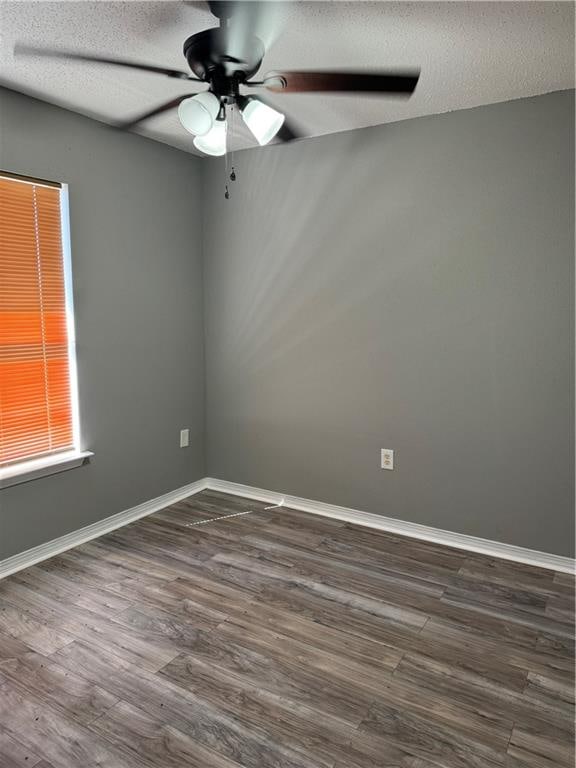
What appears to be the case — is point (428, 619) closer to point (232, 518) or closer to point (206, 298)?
point (232, 518)

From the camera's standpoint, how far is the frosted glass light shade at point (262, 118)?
1.70 metres

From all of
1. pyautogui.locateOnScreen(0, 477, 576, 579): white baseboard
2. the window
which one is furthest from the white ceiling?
pyautogui.locateOnScreen(0, 477, 576, 579): white baseboard

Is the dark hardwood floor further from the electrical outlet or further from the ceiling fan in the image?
the ceiling fan

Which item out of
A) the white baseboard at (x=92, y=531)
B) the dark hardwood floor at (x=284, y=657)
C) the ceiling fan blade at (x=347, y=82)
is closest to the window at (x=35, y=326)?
the white baseboard at (x=92, y=531)

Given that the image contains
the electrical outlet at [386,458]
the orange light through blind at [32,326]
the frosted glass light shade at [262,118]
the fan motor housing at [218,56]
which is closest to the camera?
the fan motor housing at [218,56]

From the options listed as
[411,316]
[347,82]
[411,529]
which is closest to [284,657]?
[411,529]

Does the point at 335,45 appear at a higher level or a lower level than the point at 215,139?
higher

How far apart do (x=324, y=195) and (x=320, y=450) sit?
1.55 metres

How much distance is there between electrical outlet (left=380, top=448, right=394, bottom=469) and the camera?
9.75 ft

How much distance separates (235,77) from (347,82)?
0.36 meters

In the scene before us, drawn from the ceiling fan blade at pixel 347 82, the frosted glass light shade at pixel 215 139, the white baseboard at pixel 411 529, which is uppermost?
the ceiling fan blade at pixel 347 82

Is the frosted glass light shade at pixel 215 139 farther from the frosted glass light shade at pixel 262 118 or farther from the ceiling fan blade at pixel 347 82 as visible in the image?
the ceiling fan blade at pixel 347 82

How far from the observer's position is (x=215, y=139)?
1777mm

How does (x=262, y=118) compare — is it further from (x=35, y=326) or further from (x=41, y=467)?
(x=41, y=467)
